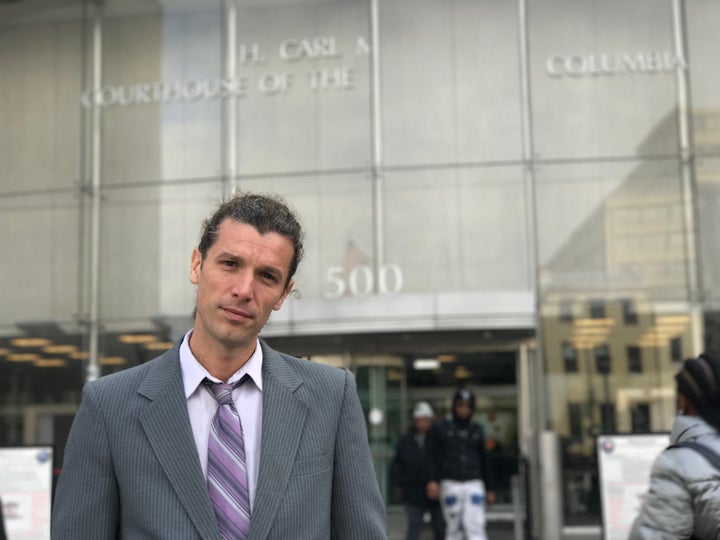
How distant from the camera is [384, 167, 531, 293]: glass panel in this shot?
13.5 meters

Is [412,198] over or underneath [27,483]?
over

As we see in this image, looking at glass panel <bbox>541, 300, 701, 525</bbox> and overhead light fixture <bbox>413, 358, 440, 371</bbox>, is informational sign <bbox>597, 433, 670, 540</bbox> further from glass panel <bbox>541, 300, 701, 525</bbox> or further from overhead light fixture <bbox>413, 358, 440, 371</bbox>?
overhead light fixture <bbox>413, 358, 440, 371</bbox>

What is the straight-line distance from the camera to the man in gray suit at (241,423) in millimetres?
1954

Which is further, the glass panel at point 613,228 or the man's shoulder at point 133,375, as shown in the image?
the glass panel at point 613,228

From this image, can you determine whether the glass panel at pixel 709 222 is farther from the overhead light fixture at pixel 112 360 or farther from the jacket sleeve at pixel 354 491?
the jacket sleeve at pixel 354 491

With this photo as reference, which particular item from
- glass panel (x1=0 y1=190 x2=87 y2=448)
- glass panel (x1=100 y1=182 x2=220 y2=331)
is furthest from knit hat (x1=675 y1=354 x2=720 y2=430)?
glass panel (x1=0 y1=190 x2=87 y2=448)

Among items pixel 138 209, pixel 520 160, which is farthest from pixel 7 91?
pixel 520 160

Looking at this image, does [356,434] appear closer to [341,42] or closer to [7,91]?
[341,42]

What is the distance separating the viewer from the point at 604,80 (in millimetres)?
13648

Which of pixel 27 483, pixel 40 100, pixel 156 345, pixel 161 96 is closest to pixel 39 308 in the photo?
pixel 156 345

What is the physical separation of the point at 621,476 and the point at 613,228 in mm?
4830

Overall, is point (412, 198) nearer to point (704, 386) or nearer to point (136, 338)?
point (136, 338)

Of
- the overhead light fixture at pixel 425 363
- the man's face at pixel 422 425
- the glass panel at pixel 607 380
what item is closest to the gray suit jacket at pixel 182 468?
the man's face at pixel 422 425

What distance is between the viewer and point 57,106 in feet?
47.9
